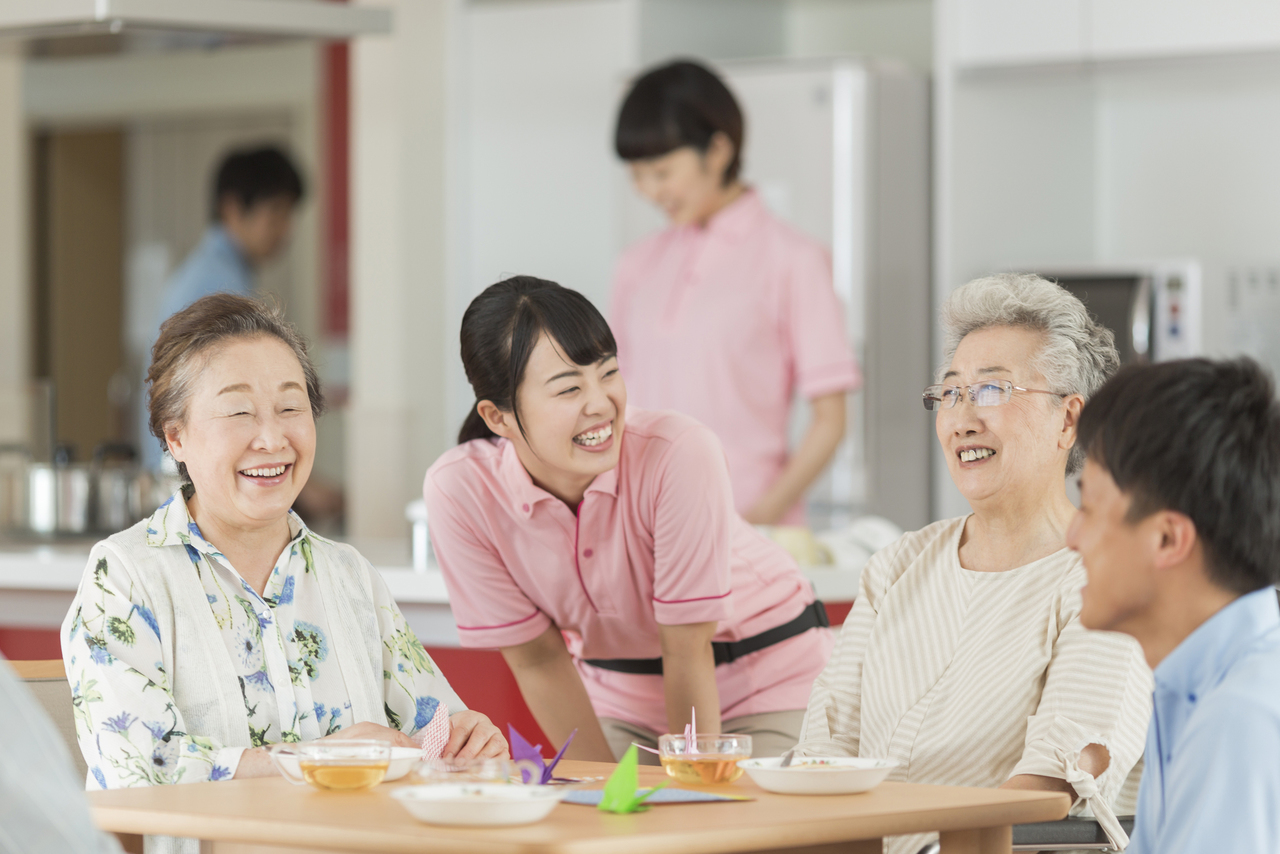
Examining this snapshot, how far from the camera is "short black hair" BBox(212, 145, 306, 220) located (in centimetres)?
488

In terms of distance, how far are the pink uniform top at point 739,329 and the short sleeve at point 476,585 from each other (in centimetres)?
148

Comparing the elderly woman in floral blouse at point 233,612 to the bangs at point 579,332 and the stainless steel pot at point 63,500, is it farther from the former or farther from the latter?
the stainless steel pot at point 63,500

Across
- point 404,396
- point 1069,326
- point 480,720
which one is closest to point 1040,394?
point 1069,326

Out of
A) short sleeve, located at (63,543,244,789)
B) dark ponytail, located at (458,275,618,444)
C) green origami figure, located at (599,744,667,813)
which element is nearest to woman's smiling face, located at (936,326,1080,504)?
dark ponytail, located at (458,275,618,444)

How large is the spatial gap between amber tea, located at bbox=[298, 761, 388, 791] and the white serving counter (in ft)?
4.37

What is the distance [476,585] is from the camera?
2455 millimetres

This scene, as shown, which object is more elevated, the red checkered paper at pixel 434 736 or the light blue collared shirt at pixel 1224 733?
the light blue collared shirt at pixel 1224 733

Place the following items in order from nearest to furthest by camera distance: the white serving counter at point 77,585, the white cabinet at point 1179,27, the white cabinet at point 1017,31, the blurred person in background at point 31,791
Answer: the blurred person in background at point 31,791, the white serving counter at point 77,585, the white cabinet at point 1179,27, the white cabinet at point 1017,31

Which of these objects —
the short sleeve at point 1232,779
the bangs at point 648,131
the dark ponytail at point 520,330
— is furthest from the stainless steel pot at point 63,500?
the short sleeve at point 1232,779

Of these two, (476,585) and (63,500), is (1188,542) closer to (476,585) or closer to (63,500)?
(476,585)

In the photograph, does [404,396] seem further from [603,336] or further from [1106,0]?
[603,336]

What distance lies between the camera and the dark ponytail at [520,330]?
228cm

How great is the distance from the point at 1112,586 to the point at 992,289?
754 millimetres

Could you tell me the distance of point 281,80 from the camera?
288 inches
